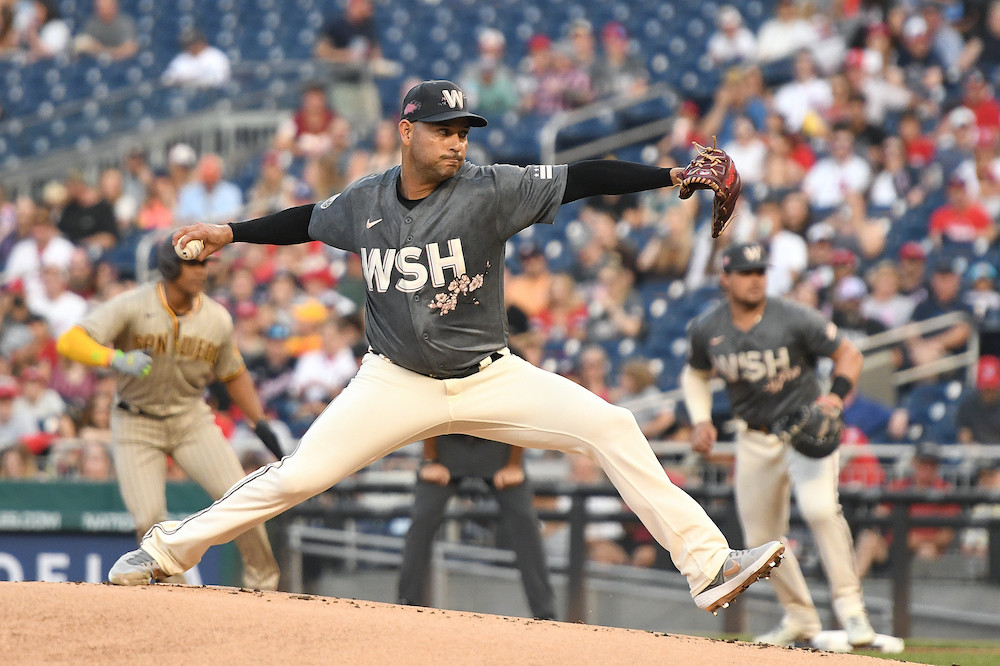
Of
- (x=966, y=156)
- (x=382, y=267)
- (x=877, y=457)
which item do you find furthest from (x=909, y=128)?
(x=382, y=267)

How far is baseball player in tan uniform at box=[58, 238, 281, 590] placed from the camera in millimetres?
6938

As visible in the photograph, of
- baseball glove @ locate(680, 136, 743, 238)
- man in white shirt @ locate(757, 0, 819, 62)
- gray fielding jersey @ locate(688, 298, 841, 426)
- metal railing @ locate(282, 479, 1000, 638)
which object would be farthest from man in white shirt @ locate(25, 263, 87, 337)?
baseball glove @ locate(680, 136, 743, 238)

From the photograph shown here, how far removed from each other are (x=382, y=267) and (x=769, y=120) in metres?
8.32

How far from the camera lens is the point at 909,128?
474 inches

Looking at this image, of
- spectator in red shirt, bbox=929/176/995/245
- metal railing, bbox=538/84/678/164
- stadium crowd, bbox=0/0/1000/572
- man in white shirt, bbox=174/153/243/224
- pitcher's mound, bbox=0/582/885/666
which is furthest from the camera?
man in white shirt, bbox=174/153/243/224

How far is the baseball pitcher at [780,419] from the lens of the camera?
6.93 m

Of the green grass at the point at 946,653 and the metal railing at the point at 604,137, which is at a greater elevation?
the metal railing at the point at 604,137

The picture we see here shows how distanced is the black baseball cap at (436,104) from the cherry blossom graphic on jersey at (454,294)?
540mm

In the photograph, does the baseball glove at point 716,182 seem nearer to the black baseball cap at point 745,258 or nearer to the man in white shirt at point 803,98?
the black baseball cap at point 745,258

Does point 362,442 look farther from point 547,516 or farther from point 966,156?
point 966,156

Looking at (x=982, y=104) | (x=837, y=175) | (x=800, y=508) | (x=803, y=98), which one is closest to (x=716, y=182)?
(x=800, y=508)

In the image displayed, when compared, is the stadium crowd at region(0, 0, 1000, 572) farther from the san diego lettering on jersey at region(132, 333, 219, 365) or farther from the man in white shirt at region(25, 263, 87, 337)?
the san diego lettering on jersey at region(132, 333, 219, 365)

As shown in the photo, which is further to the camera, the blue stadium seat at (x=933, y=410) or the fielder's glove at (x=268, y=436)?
the blue stadium seat at (x=933, y=410)

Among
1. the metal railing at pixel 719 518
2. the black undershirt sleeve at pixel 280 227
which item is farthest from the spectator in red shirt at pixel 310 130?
the black undershirt sleeve at pixel 280 227
